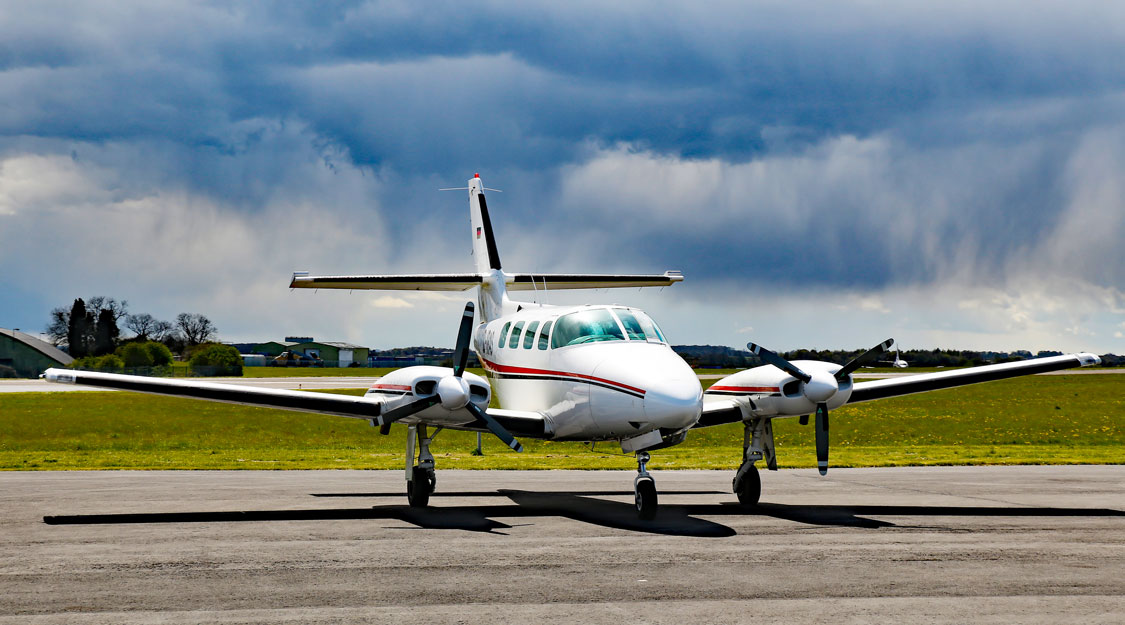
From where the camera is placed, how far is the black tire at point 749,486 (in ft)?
56.7

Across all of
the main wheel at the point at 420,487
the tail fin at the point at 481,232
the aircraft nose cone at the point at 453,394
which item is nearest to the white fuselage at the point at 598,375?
the aircraft nose cone at the point at 453,394

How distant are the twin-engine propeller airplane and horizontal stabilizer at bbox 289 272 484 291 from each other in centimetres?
497

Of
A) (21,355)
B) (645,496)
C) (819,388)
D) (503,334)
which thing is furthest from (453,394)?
(21,355)

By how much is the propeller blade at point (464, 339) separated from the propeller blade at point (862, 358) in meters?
6.63

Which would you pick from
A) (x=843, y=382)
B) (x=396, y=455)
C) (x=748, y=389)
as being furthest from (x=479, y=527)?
(x=396, y=455)

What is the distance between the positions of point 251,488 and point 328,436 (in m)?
24.5

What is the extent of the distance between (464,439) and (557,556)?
3229 cm

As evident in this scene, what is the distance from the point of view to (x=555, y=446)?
146ft

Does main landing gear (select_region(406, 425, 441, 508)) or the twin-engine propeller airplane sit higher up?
the twin-engine propeller airplane

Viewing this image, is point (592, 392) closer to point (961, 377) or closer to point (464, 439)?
point (961, 377)

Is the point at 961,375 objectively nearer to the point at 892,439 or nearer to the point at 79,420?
the point at 892,439

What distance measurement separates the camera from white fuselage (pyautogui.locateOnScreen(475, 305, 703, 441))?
567 inches

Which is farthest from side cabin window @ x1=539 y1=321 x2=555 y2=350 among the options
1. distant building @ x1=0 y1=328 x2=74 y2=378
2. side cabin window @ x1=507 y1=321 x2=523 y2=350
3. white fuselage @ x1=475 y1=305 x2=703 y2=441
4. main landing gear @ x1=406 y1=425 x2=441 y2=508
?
distant building @ x1=0 y1=328 x2=74 y2=378

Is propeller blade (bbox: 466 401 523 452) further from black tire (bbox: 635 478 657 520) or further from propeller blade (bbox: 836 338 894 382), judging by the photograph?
propeller blade (bbox: 836 338 894 382)
